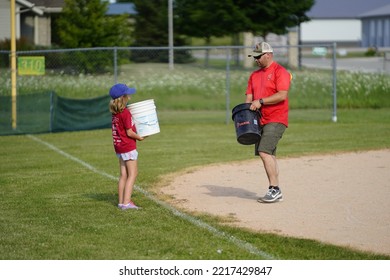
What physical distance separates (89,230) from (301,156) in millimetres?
8030

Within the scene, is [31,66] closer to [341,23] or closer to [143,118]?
[143,118]

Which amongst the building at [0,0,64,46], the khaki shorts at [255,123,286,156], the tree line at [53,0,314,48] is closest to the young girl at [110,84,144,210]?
the khaki shorts at [255,123,286,156]

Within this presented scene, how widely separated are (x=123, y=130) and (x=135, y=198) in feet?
4.79

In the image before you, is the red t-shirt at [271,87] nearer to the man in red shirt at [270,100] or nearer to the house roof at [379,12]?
the man in red shirt at [270,100]

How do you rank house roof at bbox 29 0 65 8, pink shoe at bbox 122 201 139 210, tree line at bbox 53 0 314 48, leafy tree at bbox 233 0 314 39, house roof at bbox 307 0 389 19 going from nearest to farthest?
pink shoe at bbox 122 201 139 210, house roof at bbox 29 0 65 8, tree line at bbox 53 0 314 48, leafy tree at bbox 233 0 314 39, house roof at bbox 307 0 389 19

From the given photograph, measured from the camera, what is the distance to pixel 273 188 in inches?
487

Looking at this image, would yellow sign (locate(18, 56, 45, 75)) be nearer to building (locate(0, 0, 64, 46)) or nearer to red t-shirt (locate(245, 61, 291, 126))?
building (locate(0, 0, 64, 46))

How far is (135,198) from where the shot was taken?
13055 millimetres

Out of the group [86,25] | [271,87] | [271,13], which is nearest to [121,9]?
[271,13]

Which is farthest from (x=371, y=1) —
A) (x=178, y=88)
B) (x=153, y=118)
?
(x=153, y=118)

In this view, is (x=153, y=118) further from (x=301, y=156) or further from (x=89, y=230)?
(x=301, y=156)

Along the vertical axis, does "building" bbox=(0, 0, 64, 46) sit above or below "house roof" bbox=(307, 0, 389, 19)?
below

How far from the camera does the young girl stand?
11.8 metres

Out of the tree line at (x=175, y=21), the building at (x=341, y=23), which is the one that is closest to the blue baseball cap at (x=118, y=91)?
the tree line at (x=175, y=21)
